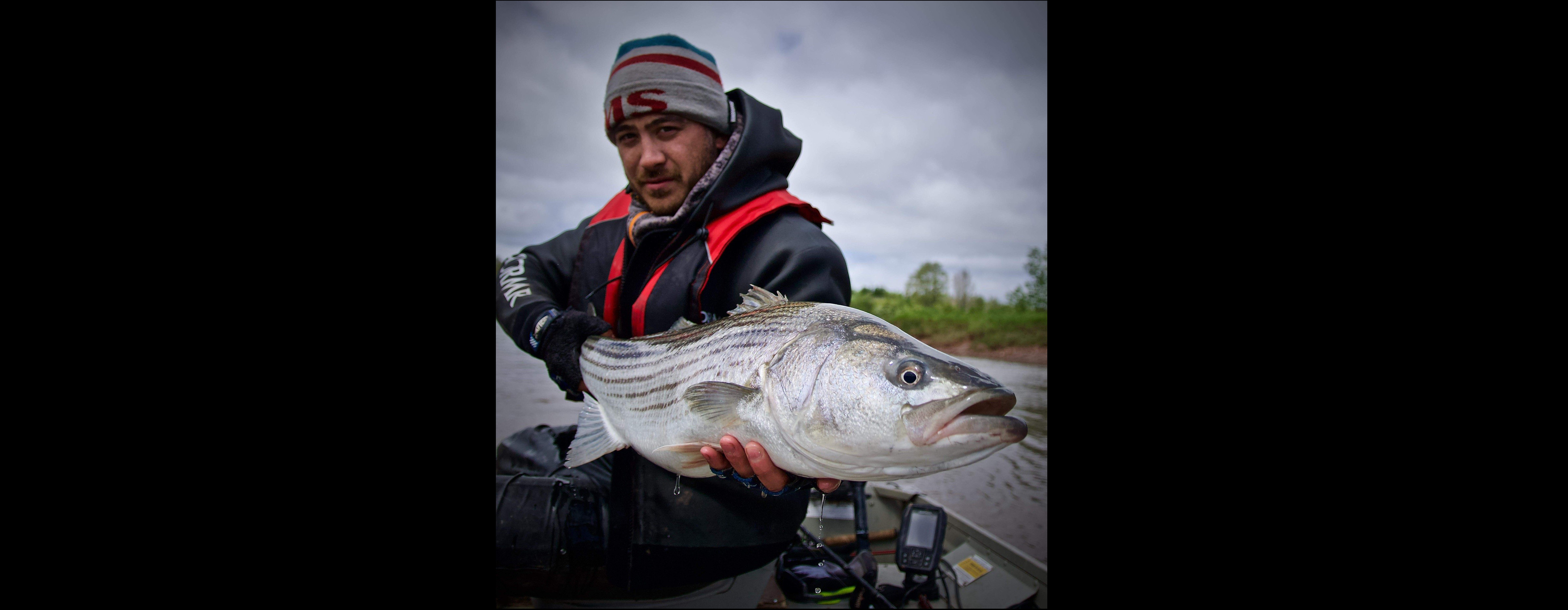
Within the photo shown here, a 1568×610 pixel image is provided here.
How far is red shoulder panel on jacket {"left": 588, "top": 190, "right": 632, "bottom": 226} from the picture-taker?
3367 millimetres

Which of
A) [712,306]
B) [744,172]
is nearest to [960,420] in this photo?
[712,306]

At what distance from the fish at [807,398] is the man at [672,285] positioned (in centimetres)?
33

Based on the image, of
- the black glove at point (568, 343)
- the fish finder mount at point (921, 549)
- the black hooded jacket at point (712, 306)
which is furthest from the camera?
the fish finder mount at point (921, 549)

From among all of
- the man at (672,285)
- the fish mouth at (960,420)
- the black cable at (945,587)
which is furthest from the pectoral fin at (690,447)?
the black cable at (945,587)

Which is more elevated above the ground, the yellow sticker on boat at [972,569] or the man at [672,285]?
the man at [672,285]

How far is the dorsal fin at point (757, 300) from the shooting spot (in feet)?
6.71

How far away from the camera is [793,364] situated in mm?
1699

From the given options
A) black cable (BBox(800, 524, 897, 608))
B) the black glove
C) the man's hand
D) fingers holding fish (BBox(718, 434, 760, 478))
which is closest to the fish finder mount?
black cable (BBox(800, 524, 897, 608))

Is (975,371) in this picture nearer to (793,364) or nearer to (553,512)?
(793,364)

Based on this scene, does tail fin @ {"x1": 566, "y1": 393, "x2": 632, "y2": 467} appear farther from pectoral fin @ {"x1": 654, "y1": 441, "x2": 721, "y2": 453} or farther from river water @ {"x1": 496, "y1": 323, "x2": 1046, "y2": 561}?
river water @ {"x1": 496, "y1": 323, "x2": 1046, "y2": 561}

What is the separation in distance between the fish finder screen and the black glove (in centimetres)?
236

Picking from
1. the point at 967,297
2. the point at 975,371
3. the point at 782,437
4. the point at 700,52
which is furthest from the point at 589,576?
the point at 967,297

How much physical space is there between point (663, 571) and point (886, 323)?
155cm

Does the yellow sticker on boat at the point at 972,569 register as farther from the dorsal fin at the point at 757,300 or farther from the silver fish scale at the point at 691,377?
the dorsal fin at the point at 757,300
